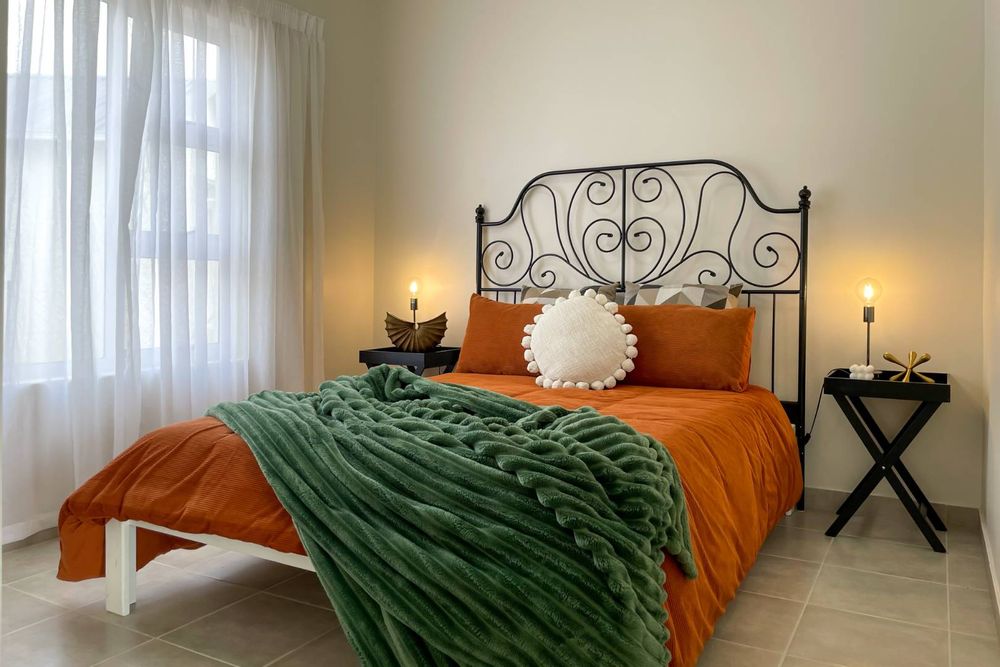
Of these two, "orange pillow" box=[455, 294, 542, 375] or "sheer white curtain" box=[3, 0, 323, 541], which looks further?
"orange pillow" box=[455, 294, 542, 375]

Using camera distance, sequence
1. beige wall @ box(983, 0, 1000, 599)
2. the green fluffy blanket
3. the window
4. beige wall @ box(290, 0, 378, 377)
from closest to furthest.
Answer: the green fluffy blanket, beige wall @ box(983, 0, 1000, 599), the window, beige wall @ box(290, 0, 378, 377)

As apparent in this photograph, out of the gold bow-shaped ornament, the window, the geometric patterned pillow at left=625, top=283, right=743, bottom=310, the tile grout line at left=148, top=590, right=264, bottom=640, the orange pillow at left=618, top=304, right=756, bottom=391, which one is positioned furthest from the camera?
the geometric patterned pillow at left=625, top=283, right=743, bottom=310

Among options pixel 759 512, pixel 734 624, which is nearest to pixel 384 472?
pixel 734 624

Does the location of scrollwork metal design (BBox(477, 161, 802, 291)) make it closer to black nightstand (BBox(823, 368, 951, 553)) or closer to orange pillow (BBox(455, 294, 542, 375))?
orange pillow (BBox(455, 294, 542, 375))

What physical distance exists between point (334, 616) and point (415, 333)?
6.13ft

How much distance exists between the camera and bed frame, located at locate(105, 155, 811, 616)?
11.0 feet

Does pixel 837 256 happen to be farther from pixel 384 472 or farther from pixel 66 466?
pixel 66 466

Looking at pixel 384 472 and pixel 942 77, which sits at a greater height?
pixel 942 77

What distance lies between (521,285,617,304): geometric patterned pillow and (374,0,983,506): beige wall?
0.49 m

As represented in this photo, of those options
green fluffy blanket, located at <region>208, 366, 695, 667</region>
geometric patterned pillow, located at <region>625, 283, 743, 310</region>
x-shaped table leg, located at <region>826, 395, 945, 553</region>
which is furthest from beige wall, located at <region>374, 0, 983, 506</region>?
green fluffy blanket, located at <region>208, 366, 695, 667</region>

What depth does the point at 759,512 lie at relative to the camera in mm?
2494

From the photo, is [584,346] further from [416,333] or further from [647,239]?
[416,333]

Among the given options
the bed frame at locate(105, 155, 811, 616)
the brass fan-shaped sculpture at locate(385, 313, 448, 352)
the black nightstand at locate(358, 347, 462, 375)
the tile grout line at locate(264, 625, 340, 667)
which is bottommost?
the tile grout line at locate(264, 625, 340, 667)

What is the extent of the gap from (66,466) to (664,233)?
2703 mm
